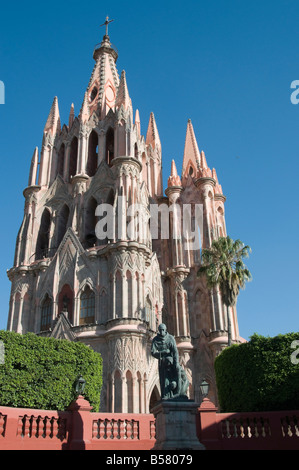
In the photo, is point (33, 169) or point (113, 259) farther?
point (33, 169)

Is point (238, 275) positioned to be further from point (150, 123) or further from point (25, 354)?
point (150, 123)

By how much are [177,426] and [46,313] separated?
21670 mm

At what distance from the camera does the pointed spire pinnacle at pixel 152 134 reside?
160ft

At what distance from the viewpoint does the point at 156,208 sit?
1651 inches

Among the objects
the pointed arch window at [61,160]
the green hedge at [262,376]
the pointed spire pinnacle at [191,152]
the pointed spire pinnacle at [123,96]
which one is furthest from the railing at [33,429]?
the pointed spire pinnacle at [191,152]

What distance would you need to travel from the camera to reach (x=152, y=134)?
50094 mm

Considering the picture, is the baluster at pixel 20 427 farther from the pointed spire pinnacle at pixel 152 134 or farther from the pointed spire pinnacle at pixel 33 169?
the pointed spire pinnacle at pixel 152 134

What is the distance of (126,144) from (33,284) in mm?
13408

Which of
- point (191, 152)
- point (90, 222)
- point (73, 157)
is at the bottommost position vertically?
point (90, 222)

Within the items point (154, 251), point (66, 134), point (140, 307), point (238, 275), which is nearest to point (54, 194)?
point (66, 134)

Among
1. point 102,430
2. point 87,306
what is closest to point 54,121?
point 87,306

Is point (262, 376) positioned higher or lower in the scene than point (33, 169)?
lower

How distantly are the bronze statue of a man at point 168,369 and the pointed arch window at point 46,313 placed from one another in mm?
19581

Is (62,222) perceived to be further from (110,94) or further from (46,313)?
(110,94)
